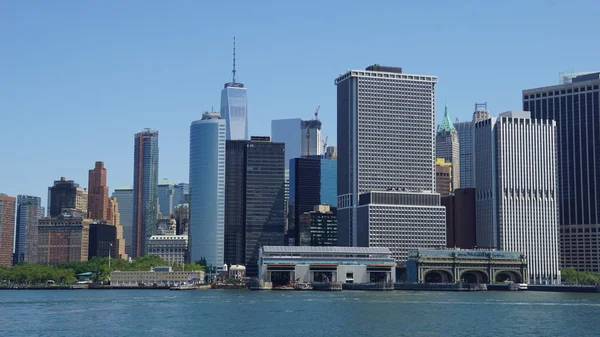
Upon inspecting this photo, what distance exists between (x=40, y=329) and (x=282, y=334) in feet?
123

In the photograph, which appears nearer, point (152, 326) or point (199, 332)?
point (199, 332)

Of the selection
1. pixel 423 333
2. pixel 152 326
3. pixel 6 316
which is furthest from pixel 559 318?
pixel 6 316

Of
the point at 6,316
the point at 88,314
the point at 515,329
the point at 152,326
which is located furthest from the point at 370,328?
the point at 6,316

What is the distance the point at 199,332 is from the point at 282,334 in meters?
12.8

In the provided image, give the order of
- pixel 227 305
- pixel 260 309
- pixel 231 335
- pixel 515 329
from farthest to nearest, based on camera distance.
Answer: pixel 227 305
pixel 260 309
pixel 515 329
pixel 231 335

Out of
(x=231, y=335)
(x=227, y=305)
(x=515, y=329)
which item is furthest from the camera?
(x=227, y=305)

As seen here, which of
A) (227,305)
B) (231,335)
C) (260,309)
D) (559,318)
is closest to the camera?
(231,335)

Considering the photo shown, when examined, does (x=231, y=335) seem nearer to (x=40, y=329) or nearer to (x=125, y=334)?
(x=125, y=334)

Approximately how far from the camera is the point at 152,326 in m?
146

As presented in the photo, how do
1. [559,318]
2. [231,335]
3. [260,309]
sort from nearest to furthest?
[231,335], [559,318], [260,309]

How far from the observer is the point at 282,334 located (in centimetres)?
13200

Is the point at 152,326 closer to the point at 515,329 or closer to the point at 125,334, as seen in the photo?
the point at 125,334

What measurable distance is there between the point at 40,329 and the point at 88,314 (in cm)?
2935

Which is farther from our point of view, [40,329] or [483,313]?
[483,313]
